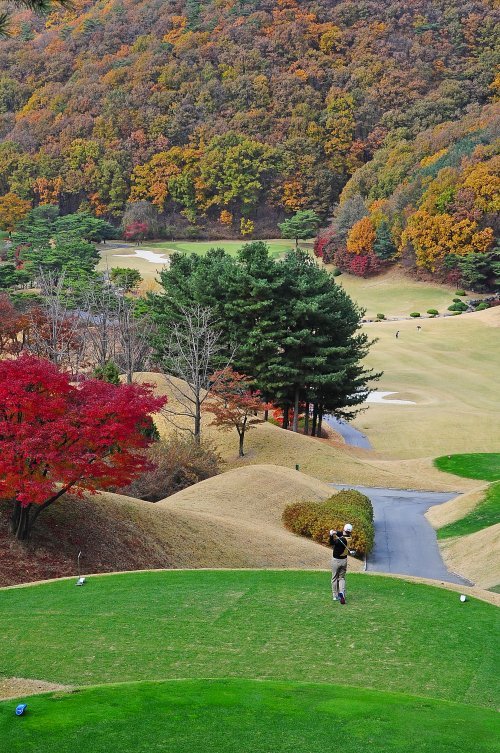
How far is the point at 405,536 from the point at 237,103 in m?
126

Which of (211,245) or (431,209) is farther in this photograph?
(211,245)

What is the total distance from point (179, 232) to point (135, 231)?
27.2 feet

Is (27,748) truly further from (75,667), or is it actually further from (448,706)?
(448,706)

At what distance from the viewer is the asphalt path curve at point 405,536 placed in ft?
79.4

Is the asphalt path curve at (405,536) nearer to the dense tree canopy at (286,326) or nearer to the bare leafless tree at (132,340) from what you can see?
the dense tree canopy at (286,326)

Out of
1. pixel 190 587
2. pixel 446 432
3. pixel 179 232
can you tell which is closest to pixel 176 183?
pixel 179 232

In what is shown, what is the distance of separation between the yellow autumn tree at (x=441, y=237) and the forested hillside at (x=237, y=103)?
805 inches

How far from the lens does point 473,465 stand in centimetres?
4016

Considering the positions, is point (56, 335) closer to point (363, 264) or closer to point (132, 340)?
point (132, 340)

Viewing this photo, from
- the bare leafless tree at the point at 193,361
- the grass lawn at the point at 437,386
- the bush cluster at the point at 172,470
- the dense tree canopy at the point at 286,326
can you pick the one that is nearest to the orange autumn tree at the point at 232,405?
the bare leafless tree at the point at 193,361

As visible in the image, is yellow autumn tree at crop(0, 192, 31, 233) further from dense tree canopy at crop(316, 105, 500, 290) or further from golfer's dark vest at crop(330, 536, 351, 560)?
golfer's dark vest at crop(330, 536, 351, 560)

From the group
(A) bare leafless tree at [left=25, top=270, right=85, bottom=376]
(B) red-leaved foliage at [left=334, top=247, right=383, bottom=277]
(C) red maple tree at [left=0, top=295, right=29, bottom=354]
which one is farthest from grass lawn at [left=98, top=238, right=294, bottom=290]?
(A) bare leafless tree at [left=25, top=270, right=85, bottom=376]

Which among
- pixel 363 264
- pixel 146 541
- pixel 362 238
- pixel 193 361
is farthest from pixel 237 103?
pixel 146 541

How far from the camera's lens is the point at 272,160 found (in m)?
134
